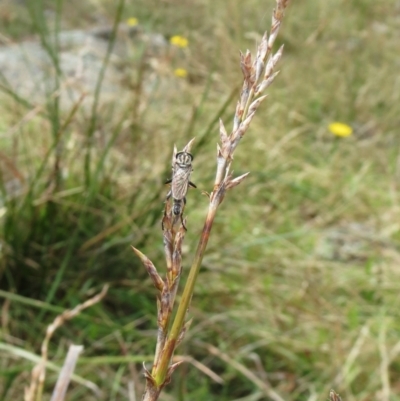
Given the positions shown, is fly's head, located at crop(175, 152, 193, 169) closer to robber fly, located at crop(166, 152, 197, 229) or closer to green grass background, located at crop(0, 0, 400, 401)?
robber fly, located at crop(166, 152, 197, 229)

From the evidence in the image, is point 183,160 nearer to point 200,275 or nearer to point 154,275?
point 154,275

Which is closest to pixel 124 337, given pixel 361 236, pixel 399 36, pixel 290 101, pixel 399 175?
pixel 361 236

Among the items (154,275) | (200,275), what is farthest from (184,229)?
(200,275)

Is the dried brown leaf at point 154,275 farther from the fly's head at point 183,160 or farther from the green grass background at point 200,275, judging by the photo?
the green grass background at point 200,275

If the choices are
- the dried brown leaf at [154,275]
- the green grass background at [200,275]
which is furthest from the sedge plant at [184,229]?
the green grass background at [200,275]

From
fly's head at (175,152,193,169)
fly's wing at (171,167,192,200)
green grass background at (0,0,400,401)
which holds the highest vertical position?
fly's head at (175,152,193,169)

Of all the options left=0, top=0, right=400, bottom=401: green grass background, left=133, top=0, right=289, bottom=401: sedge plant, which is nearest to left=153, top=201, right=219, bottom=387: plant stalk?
left=133, top=0, right=289, bottom=401: sedge plant

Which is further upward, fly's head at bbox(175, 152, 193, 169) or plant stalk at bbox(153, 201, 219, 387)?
fly's head at bbox(175, 152, 193, 169)

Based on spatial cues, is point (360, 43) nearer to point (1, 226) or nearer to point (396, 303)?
point (396, 303)
